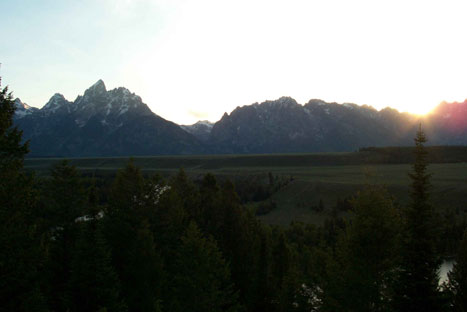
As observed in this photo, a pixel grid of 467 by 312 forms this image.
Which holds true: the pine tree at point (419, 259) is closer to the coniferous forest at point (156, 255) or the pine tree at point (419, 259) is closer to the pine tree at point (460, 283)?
the coniferous forest at point (156, 255)

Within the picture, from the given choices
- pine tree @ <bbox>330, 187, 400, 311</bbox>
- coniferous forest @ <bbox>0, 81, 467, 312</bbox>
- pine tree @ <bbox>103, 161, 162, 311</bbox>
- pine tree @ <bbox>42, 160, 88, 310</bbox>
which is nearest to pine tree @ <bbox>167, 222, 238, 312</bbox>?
coniferous forest @ <bbox>0, 81, 467, 312</bbox>

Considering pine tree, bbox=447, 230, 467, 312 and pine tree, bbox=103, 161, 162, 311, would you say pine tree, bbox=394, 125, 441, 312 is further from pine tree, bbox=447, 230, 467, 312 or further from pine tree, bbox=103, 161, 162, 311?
pine tree, bbox=103, 161, 162, 311

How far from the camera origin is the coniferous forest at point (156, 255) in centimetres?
1725

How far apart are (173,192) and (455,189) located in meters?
103

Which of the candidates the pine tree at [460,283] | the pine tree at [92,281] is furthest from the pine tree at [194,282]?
the pine tree at [460,283]

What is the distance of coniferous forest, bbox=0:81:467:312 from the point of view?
1725cm

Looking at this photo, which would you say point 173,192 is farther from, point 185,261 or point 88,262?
point 88,262

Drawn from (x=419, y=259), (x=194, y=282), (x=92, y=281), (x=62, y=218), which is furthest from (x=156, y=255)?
(x=419, y=259)

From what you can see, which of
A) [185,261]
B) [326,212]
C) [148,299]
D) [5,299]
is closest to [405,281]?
[185,261]

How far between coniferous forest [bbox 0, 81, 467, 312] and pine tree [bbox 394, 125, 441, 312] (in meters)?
0.05

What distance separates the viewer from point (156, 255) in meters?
26.7

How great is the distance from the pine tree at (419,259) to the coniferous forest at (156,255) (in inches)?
2.0

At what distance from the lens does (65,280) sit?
2530cm

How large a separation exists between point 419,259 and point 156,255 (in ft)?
53.1
